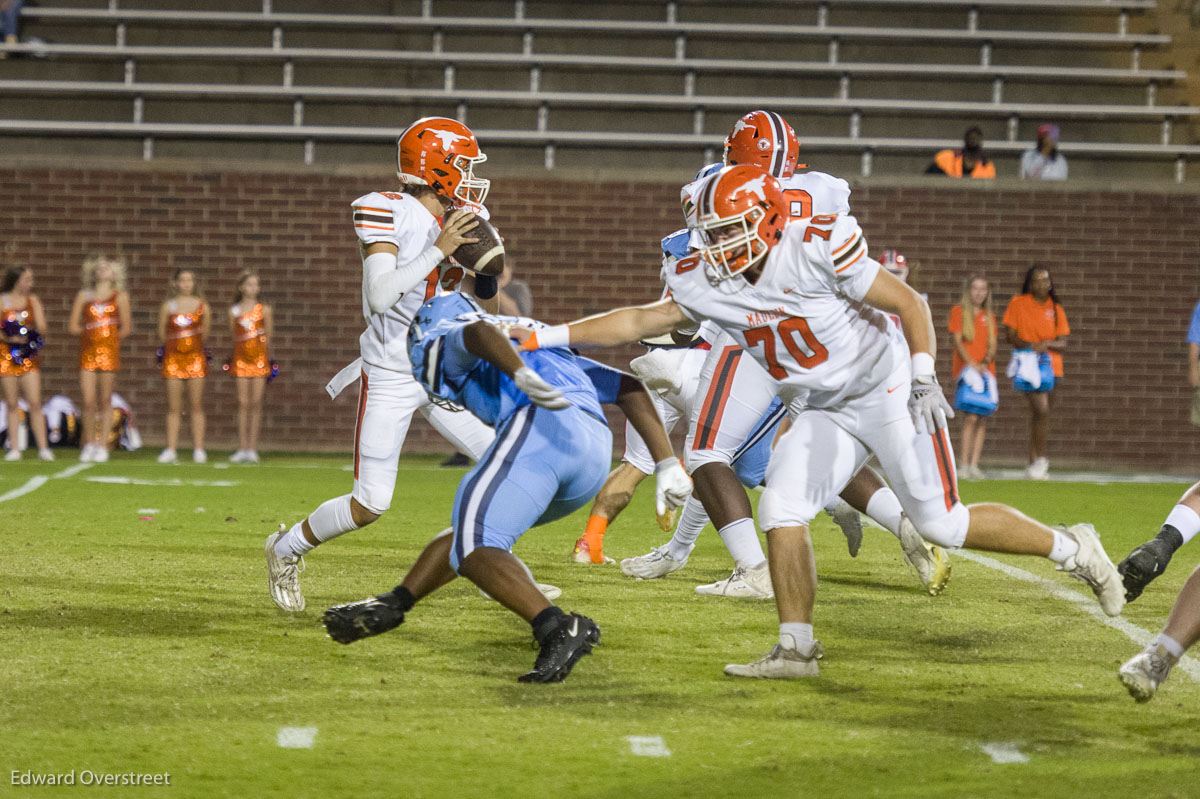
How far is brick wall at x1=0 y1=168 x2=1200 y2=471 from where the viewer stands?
15672mm

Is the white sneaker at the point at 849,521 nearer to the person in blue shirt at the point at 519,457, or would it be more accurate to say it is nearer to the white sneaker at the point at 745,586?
the white sneaker at the point at 745,586

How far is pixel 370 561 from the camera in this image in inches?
290

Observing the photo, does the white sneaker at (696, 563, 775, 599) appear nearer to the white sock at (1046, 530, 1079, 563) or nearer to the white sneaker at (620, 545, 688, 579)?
the white sneaker at (620, 545, 688, 579)

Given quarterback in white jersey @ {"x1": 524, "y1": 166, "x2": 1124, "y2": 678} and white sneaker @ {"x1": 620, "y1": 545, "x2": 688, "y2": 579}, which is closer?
quarterback in white jersey @ {"x1": 524, "y1": 166, "x2": 1124, "y2": 678}

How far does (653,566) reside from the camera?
692 centimetres

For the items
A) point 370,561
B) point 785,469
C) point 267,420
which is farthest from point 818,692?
point 267,420

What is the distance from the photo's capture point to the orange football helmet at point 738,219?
4562 millimetres

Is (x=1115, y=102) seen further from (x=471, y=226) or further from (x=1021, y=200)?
(x=471, y=226)

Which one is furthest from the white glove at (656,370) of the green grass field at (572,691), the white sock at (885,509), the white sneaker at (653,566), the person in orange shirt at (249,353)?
the person in orange shirt at (249,353)

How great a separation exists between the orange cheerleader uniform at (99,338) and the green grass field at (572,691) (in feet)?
20.5

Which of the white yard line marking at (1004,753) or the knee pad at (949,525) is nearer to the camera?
the white yard line marking at (1004,753)

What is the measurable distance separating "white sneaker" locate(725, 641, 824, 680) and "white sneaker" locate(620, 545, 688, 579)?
2.23 metres

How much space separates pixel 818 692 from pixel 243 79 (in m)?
14.3

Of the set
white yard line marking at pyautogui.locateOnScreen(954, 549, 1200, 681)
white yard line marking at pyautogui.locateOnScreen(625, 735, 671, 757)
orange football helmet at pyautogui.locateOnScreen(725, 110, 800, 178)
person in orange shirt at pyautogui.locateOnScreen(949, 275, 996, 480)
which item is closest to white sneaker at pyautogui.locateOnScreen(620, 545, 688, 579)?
white yard line marking at pyautogui.locateOnScreen(954, 549, 1200, 681)
